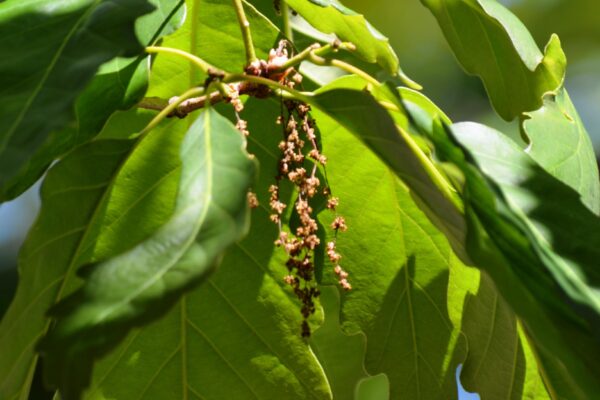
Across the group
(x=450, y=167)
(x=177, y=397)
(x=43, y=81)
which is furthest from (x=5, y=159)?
(x=177, y=397)

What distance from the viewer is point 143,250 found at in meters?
0.76

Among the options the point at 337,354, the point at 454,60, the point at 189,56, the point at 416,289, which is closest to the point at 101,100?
the point at 189,56

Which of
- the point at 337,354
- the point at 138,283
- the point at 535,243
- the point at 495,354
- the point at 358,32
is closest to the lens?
the point at 138,283

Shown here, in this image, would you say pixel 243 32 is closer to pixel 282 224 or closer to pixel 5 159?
pixel 282 224

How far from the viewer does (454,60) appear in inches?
130

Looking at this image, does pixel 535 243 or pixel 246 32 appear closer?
pixel 535 243

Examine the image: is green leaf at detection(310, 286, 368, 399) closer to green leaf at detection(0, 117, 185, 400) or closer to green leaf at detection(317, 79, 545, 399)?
green leaf at detection(317, 79, 545, 399)

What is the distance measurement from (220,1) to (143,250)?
56 cm

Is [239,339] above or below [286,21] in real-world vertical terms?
below

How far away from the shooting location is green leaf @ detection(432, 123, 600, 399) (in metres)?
0.83

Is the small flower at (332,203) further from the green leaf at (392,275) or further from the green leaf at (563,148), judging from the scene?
the green leaf at (563,148)

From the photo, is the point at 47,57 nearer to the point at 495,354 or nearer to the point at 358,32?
the point at 358,32

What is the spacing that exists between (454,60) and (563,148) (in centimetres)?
218

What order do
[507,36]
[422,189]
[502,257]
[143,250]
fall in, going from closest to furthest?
[143,250], [502,257], [422,189], [507,36]
